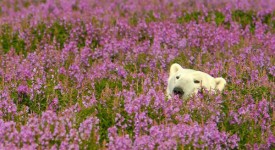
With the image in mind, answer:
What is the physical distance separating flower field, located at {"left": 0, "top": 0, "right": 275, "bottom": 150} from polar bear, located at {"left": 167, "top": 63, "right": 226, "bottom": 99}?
8.5 inches

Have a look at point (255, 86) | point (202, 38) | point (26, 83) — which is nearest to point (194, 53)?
point (202, 38)

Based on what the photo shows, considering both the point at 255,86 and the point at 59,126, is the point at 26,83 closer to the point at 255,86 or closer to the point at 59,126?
the point at 59,126

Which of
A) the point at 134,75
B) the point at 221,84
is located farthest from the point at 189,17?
the point at 221,84

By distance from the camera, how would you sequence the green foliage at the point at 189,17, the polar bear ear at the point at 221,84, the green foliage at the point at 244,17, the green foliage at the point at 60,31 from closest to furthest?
the polar bear ear at the point at 221,84 → the green foliage at the point at 60,31 → the green foliage at the point at 189,17 → the green foliage at the point at 244,17

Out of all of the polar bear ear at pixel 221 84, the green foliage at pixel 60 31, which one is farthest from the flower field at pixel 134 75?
the polar bear ear at pixel 221 84

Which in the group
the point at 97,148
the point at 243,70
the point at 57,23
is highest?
the point at 57,23

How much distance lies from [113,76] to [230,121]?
7.71ft

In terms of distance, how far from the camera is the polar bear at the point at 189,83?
7332 mm

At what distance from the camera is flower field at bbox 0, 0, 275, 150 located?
5.50 metres

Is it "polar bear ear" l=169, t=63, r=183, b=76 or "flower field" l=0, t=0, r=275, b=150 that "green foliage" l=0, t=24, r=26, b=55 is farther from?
"polar bear ear" l=169, t=63, r=183, b=76

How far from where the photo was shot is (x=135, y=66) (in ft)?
28.1

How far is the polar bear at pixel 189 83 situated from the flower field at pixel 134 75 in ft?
0.71

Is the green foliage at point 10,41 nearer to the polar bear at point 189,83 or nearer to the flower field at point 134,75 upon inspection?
the flower field at point 134,75

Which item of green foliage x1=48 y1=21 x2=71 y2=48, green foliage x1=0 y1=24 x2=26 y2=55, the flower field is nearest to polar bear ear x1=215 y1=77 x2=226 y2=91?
the flower field
